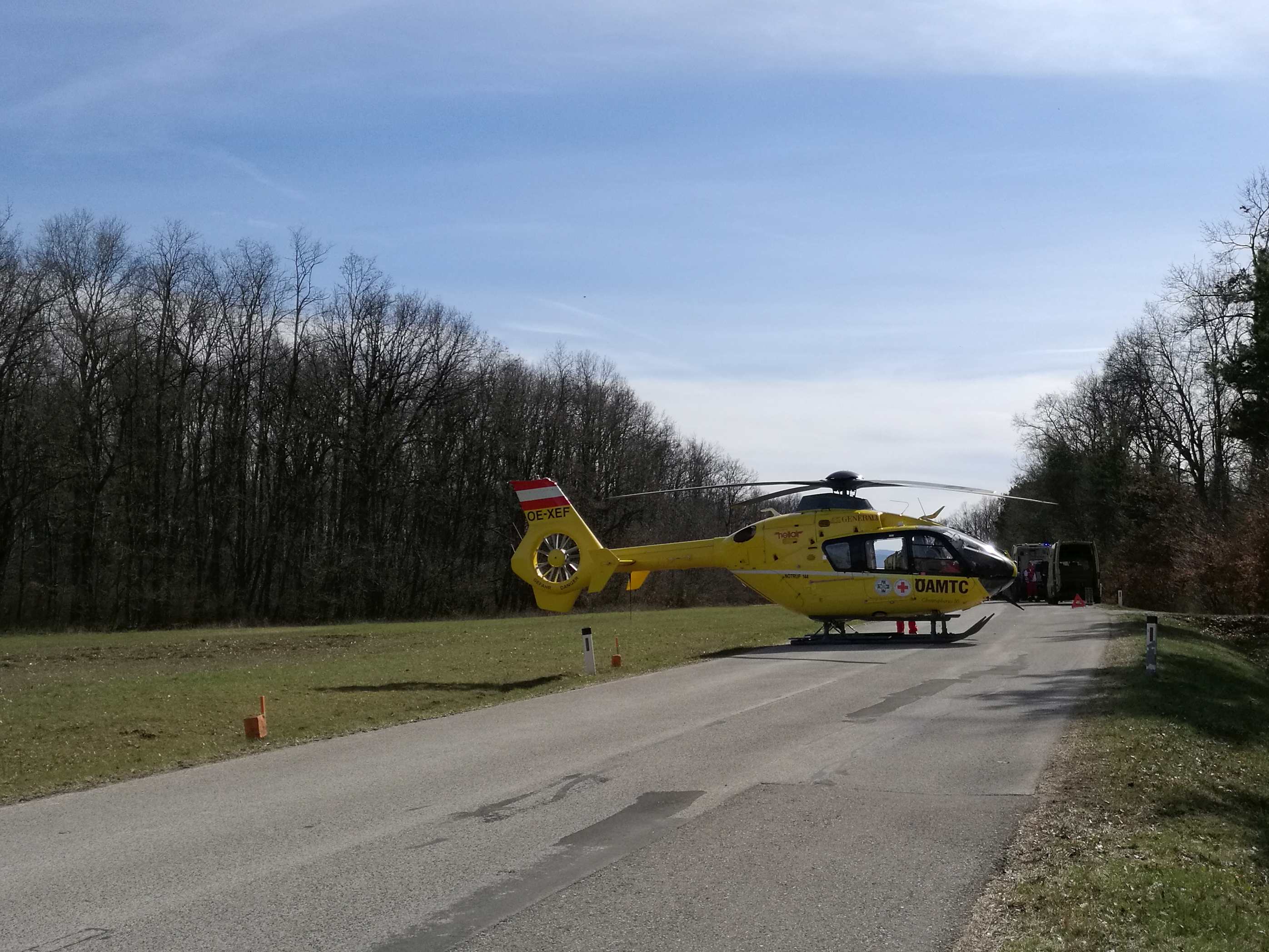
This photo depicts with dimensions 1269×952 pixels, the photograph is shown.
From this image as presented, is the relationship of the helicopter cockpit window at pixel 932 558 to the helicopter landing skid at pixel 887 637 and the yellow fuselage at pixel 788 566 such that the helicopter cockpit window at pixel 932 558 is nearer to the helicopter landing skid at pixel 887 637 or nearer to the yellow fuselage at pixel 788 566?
the yellow fuselage at pixel 788 566

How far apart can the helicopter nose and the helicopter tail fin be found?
900 centimetres

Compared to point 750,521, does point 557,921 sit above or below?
below

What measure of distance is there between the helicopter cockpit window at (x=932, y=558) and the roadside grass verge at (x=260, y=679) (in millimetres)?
4460

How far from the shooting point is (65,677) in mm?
22656

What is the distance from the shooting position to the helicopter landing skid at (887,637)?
84.3 ft

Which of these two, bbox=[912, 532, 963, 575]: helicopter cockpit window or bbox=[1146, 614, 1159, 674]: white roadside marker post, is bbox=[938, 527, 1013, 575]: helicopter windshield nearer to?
bbox=[912, 532, 963, 575]: helicopter cockpit window

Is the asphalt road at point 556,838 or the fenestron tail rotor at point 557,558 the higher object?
the fenestron tail rotor at point 557,558

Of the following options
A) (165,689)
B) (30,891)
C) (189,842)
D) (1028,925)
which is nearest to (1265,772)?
(1028,925)

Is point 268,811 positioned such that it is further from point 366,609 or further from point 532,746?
point 366,609

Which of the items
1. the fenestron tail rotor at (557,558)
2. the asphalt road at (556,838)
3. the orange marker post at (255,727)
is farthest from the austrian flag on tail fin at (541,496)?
the orange marker post at (255,727)

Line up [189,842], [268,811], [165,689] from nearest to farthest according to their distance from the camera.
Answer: [189,842]
[268,811]
[165,689]

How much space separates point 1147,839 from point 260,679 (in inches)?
652

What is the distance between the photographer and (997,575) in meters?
25.5

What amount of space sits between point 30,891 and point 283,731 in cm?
728
